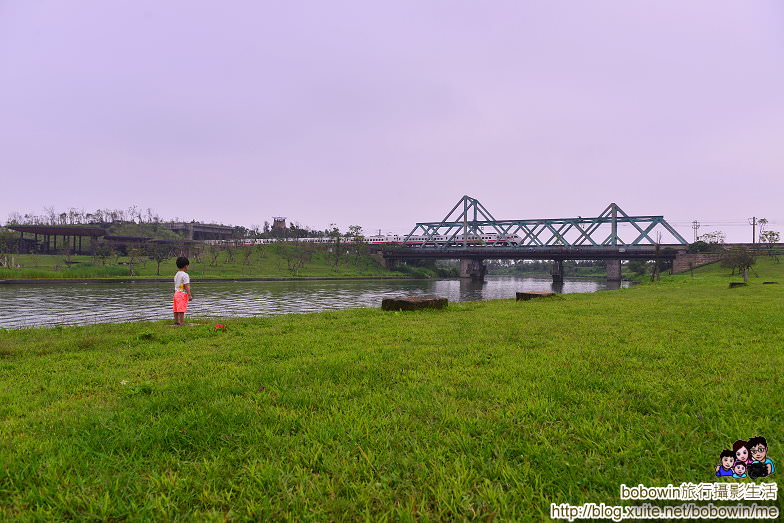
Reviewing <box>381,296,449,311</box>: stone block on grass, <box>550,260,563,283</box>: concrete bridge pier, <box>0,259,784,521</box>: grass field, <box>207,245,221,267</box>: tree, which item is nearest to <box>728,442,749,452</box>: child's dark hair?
<box>0,259,784,521</box>: grass field

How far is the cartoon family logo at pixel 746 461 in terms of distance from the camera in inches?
99.4

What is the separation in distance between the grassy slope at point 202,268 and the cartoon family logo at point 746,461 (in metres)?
57.7

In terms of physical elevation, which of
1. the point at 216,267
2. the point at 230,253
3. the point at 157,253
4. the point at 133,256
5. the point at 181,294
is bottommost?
the point at 216,267

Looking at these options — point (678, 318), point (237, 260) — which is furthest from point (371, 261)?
point (678, 318)

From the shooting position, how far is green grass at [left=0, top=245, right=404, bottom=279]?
48219 mm

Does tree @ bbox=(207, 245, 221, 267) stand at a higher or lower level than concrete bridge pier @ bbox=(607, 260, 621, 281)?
higher

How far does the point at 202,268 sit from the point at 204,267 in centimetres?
115

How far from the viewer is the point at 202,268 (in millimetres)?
68938

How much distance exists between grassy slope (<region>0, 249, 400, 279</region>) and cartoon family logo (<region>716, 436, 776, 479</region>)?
5765 cm

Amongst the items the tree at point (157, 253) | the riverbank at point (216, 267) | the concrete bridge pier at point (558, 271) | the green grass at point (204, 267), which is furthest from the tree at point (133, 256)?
the concrete bridge pier at point (558, 271)

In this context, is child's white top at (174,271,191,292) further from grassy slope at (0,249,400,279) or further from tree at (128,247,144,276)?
tree at (128,247,144,276)

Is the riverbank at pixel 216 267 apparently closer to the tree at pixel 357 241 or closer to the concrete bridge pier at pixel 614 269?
the tree at pixel 357 241

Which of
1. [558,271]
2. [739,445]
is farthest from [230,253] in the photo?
[739,445]

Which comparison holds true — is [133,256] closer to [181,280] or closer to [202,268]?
[202,268]
